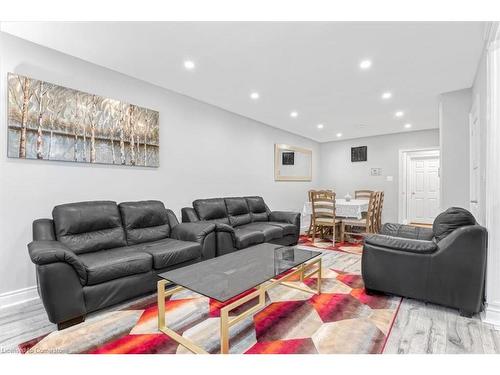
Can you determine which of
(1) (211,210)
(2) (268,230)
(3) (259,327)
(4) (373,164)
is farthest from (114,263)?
(4) (373,164)

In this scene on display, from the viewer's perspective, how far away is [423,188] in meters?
6.37

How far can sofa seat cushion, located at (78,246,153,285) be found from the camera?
2086mm

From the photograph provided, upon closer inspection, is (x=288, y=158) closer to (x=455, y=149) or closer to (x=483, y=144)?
(x=455, y=149)

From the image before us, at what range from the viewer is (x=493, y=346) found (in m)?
1.71

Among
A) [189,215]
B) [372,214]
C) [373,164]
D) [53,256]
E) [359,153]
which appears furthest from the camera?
[359,153]

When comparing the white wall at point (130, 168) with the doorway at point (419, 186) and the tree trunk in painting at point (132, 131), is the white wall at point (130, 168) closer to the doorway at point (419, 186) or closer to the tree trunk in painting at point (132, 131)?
the tree trunk in painting at point (132, 131)

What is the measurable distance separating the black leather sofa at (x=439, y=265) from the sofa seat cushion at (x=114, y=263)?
2142 millimetres

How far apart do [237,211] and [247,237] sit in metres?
0.86

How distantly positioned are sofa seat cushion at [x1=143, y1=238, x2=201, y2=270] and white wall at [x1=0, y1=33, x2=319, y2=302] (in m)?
0.89

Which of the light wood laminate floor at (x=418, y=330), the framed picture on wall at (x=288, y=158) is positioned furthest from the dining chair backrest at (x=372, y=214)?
the light wood laminate floor at (x=418, y=330)

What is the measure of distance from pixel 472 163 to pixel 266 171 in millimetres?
3363
